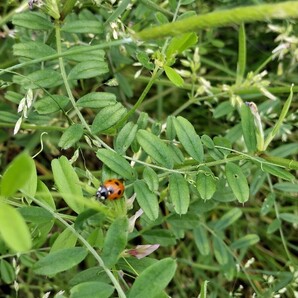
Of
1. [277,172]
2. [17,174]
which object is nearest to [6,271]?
[277,172]

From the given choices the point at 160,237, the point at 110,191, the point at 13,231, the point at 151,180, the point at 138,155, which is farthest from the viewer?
the point at 160,237

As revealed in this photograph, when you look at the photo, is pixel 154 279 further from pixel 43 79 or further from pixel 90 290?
pixel 43 79

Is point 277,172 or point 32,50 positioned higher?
point 32,50

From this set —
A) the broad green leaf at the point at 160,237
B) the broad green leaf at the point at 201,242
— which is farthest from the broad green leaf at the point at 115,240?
the broad green leaf at the point at 201,242

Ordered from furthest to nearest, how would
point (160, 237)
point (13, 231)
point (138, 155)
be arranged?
point (160, 237) → point (138, 155) → point (13, 231)

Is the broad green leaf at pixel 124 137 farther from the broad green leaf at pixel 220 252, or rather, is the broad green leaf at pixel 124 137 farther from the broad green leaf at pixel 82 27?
the broad green leaf at pixel 220 252

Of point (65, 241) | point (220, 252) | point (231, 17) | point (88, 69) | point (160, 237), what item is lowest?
point (220, 252)

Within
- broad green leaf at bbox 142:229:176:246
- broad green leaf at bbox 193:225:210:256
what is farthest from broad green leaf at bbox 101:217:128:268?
broad green leaf at bbox 193:225:210:256

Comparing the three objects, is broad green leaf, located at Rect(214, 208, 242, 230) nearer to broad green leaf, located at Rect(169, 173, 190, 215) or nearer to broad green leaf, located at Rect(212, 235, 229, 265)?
broad green leaf, located at Rect(212, 235, 229, 265)
